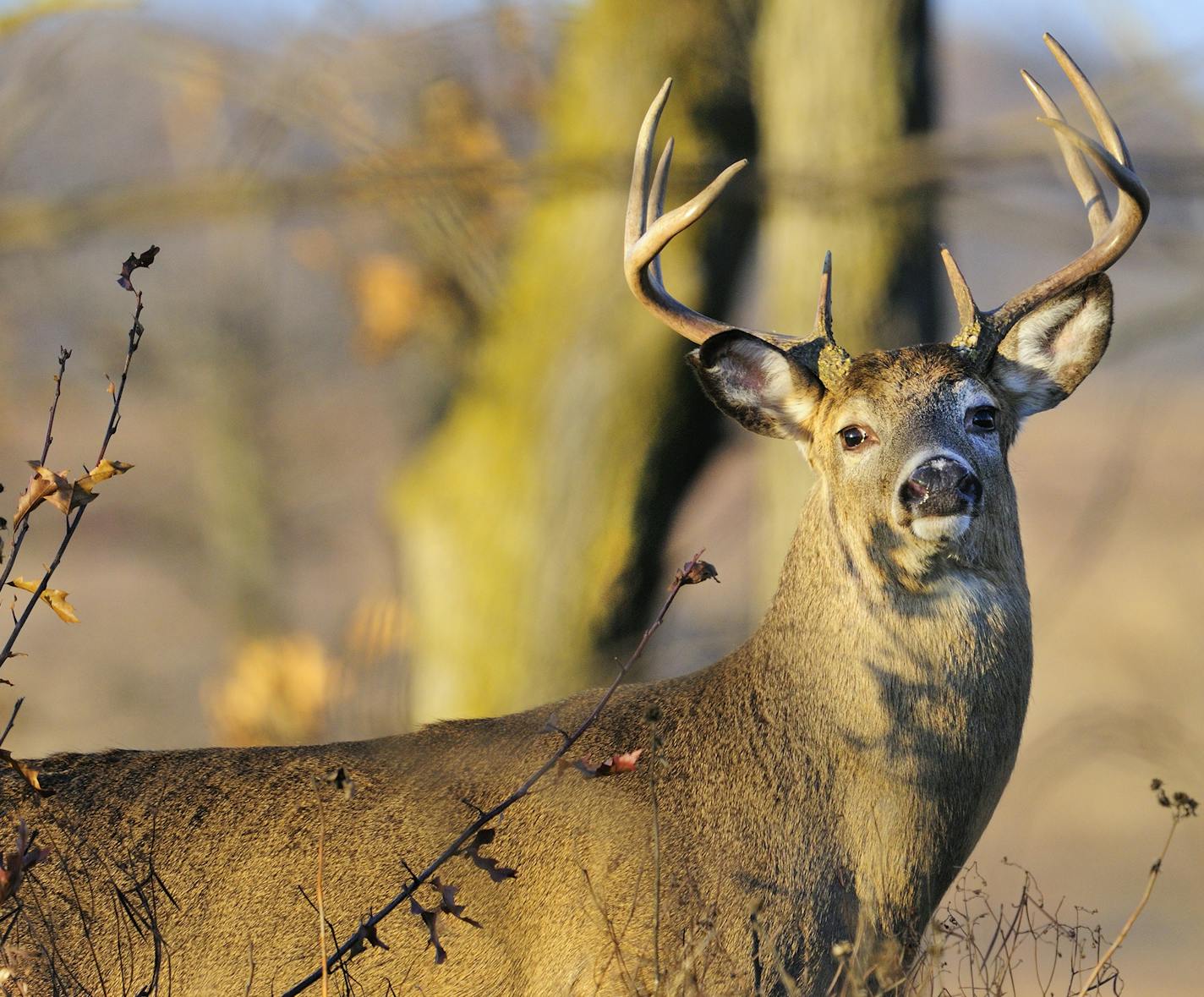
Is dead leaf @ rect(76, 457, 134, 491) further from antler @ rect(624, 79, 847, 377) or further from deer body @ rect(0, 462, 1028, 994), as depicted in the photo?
antler @ rect(624, 79, 847, 377)

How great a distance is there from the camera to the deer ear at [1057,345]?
5.91m

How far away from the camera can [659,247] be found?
18.7ft

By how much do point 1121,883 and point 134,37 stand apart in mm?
15538

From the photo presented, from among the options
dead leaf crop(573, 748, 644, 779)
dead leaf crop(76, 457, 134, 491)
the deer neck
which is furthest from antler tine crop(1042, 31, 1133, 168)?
dead leaf crop(76, 457, 134, 491)

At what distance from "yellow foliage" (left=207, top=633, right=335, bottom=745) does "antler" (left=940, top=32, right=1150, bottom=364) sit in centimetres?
788

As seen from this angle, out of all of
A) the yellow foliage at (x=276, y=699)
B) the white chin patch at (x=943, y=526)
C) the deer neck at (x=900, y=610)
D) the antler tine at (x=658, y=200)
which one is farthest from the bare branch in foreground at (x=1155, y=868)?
the yellow foliage at (x=276, y=699)

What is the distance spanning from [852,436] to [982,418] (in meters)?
0.39

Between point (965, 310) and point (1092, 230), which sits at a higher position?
point (1092, 230)

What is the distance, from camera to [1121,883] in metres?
22.7

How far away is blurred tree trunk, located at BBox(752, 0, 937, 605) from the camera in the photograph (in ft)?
34.2

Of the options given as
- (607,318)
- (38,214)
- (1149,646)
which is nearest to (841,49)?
(607,318)

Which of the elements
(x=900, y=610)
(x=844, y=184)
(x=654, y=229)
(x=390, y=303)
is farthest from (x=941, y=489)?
(x=390, y=303)

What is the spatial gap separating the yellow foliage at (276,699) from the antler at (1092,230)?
25.9 ft

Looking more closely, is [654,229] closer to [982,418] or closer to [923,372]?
[923,372]
